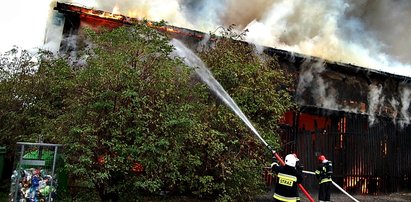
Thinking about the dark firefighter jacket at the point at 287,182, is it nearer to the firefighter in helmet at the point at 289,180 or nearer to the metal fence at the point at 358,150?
the firefighter in helmet at the point at 289,180

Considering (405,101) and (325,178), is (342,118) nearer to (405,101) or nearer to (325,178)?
(405,101)

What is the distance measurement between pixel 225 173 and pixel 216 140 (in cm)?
89

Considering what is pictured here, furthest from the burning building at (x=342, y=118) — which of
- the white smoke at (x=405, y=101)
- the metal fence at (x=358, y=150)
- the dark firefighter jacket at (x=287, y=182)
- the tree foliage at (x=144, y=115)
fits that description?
the dark firefighter jacket at (x=287, y=182)

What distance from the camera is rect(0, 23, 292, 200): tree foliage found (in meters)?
7.40

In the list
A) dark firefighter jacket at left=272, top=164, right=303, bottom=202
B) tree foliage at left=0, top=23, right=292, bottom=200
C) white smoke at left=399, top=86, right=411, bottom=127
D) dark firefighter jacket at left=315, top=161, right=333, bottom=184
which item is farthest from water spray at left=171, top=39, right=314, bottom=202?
white smoke at left=399, top=86, right=411, bottom=127

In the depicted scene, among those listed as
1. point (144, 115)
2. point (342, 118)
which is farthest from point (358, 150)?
point (144, 115)

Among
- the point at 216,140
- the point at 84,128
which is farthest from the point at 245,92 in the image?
the point at 84,128

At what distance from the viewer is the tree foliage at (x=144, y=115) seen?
7.40 m

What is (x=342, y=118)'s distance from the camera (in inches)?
574

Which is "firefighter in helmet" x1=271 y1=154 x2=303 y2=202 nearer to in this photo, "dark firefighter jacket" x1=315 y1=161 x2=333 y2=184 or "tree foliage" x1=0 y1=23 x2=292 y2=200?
"tree foliage" x1=0 y1=23 x2=292 y2=200

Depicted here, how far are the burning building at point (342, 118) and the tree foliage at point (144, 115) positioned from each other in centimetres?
325

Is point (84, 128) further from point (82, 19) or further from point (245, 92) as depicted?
point (82, 19)

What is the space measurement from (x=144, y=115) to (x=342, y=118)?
32.1ft

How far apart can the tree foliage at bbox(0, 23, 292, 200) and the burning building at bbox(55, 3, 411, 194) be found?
325 cm
